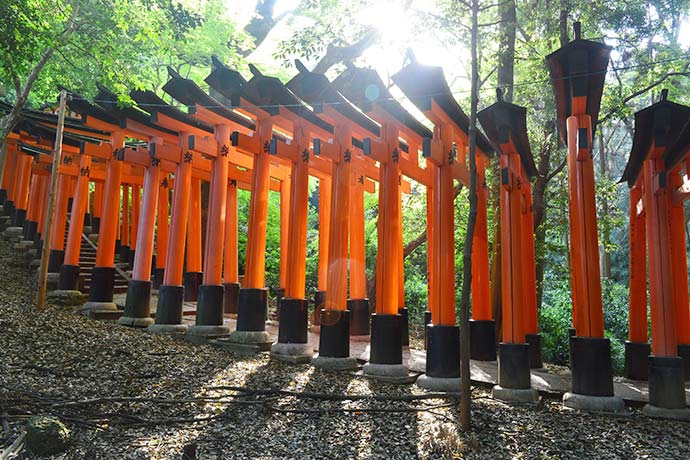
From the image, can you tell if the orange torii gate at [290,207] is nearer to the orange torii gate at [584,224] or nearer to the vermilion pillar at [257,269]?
the vermilion pillar at [257,269]

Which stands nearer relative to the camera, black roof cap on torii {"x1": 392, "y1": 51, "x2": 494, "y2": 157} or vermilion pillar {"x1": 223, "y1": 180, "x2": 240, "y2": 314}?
black roof cap on torii {"x1": 392, "y1": 51, "x2": 494, "y2": 157}

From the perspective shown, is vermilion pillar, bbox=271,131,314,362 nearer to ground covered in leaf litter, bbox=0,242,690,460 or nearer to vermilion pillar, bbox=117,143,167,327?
ground covered in leaf litter, bbox=0,242,690,460

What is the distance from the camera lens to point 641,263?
852cm

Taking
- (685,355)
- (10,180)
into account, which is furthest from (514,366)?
(10,180)

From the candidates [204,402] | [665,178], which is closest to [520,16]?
[665,178]

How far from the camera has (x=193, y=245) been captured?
40.3 feet

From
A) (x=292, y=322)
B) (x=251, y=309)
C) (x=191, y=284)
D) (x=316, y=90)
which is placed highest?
(x=316, y=90)

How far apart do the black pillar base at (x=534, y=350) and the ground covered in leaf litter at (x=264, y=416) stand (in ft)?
8.84

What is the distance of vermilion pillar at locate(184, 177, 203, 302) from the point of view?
1224 cm

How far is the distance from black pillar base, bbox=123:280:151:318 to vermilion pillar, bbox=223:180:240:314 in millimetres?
1883

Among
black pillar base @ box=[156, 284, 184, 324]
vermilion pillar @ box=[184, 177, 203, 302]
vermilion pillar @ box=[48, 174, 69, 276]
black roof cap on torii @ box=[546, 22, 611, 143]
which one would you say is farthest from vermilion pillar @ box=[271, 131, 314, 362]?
vermilion pillar @ box=[48, 174, 69, 276]

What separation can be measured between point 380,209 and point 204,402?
3622mm

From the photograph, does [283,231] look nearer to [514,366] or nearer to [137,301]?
[137,301]

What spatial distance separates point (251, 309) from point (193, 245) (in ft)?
13.4
